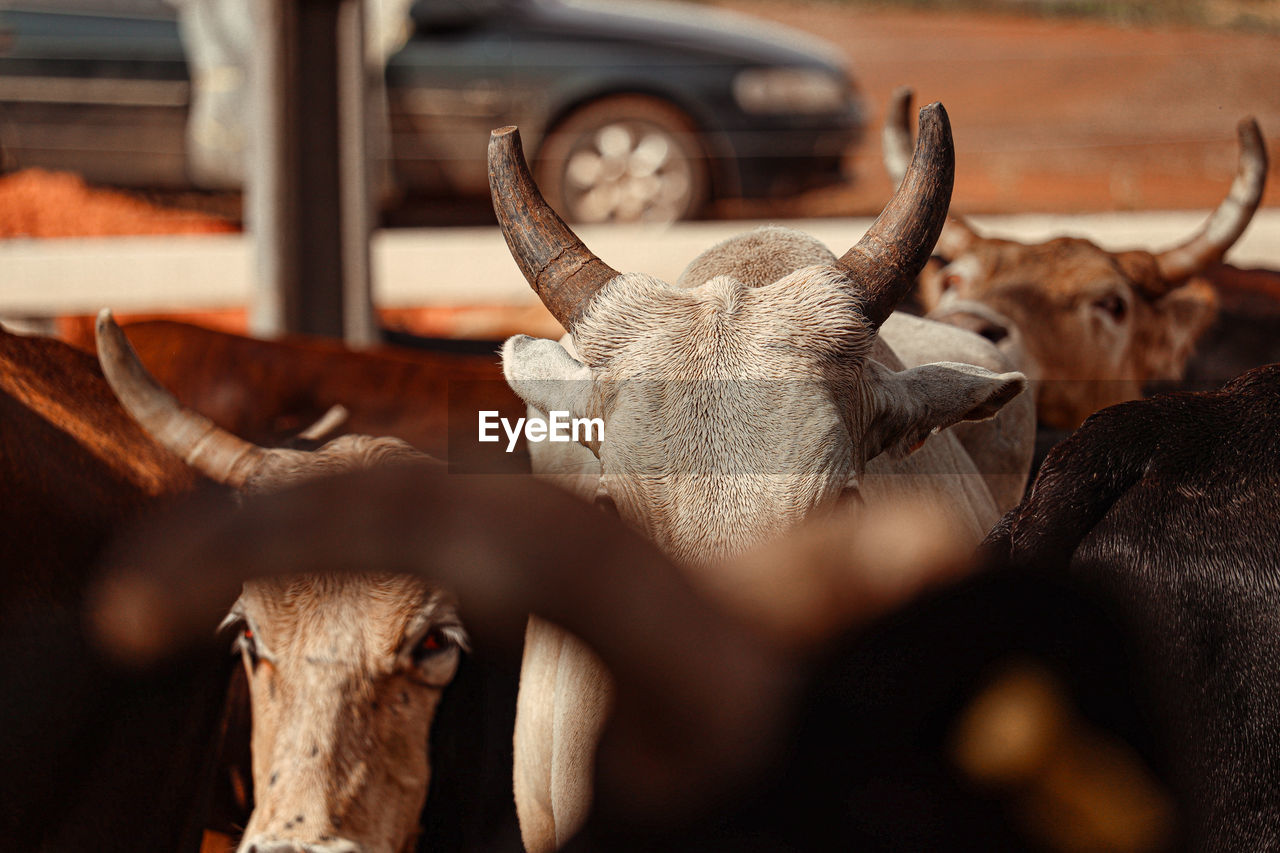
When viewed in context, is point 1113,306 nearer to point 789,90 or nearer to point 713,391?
point 713,391

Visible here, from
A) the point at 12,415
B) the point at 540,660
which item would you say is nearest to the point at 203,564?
the point at 540,660

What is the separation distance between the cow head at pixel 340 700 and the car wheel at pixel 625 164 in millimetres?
5854

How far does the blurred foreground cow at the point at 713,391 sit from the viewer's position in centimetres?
212

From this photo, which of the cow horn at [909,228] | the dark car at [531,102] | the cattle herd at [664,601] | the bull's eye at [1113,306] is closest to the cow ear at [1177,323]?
the bull's eye at [1113,306]

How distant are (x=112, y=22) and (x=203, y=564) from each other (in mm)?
7413

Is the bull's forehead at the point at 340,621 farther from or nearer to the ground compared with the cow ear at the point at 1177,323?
farther from the ground

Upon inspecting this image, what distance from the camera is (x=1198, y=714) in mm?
1574

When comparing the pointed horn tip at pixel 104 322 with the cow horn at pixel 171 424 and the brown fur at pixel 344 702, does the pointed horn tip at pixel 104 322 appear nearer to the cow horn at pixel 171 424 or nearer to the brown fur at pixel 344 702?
the cow horn at pixel 171 424

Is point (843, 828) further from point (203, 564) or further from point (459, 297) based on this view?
point (459, 297)

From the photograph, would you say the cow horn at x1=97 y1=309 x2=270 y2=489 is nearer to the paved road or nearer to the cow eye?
the cow eye

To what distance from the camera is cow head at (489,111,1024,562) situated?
83.7 inches

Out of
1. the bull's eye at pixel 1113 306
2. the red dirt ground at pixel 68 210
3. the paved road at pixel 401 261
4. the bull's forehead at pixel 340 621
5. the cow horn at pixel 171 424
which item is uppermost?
the cow horn at pixel 171 424

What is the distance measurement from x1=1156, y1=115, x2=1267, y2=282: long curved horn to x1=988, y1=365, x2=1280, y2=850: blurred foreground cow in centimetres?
266

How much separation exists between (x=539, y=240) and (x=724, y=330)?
38 cm
